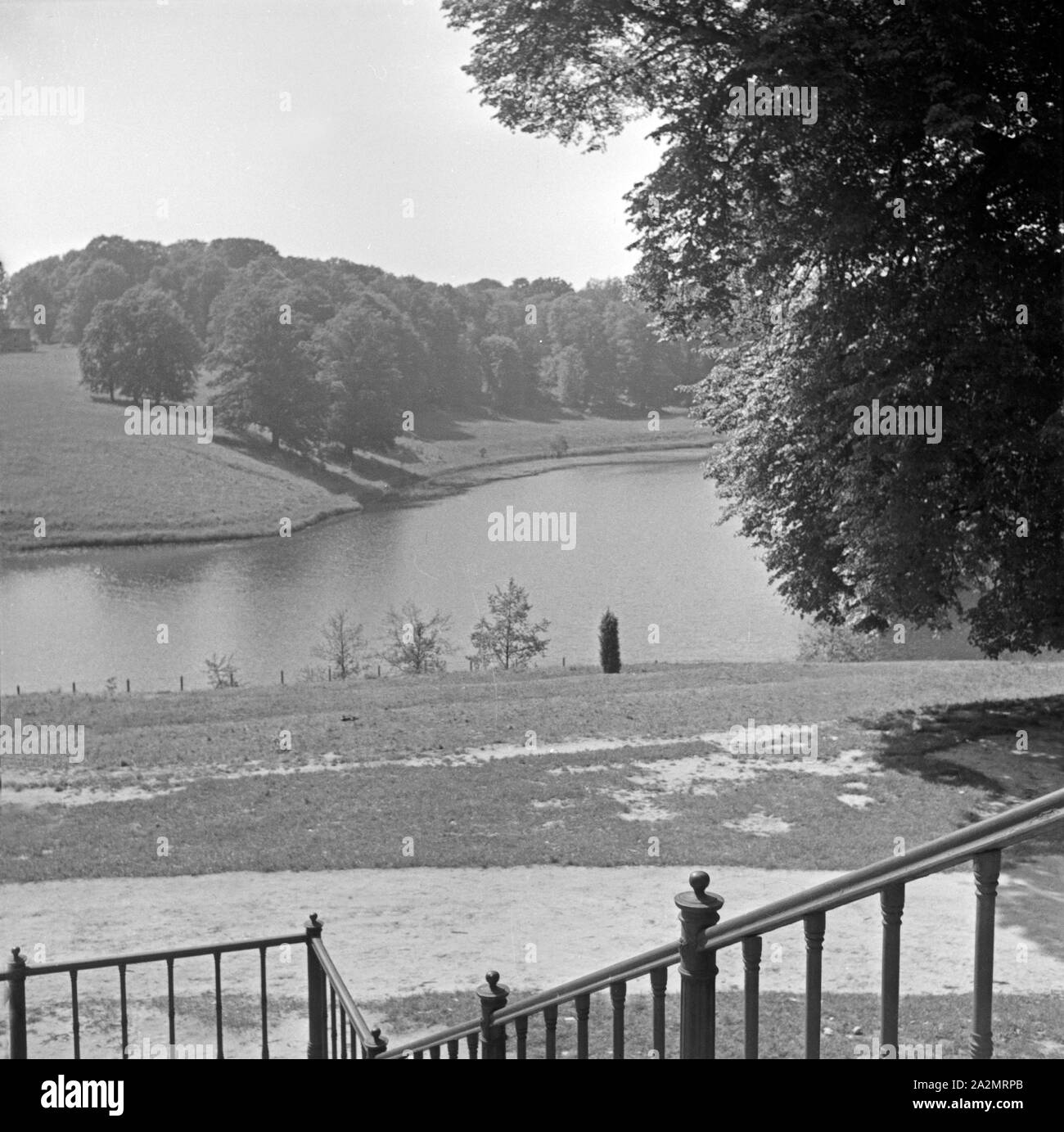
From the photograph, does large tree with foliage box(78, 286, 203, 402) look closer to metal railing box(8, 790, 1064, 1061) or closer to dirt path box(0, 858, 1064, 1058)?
dirt path box(0, 858, 1064, 1058)

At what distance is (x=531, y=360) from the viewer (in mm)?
127562

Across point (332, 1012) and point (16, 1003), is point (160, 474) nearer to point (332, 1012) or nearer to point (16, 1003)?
point (16, 1003)

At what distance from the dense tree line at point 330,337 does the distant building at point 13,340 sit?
429 cm

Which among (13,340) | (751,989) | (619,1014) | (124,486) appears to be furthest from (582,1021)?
(13,340)

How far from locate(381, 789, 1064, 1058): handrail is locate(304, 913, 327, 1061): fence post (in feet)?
9.18

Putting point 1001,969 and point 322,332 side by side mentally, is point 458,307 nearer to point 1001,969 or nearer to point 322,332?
point 322,332

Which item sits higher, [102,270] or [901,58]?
[102,270]

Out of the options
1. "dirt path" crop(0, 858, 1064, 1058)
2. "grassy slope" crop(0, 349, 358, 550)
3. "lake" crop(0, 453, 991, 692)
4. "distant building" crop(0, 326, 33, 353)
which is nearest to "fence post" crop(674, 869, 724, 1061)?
"dirt path" crop(0, 858, 1064, 1058)

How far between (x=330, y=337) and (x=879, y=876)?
9080 cm

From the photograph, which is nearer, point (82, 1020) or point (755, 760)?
point (82, 1020)

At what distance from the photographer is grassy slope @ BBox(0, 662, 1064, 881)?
1452 cm

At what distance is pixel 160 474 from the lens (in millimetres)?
73938
